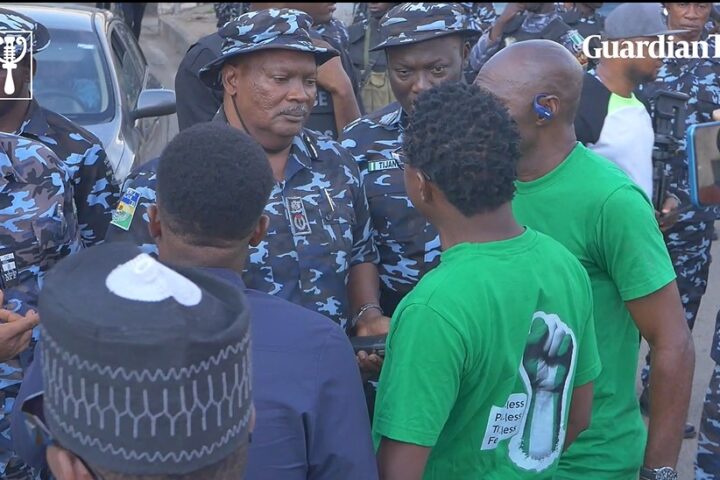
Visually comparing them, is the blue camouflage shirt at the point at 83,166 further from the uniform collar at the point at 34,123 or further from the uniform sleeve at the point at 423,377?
the uniform sleeve at the point at 423,377

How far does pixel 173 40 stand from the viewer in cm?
1504

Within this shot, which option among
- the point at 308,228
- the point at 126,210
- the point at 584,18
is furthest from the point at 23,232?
the point at 584,18

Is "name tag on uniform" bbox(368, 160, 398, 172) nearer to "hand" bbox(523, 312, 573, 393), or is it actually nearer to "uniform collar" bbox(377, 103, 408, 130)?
"uniform collar" bbox(377, 103, 408, 130)

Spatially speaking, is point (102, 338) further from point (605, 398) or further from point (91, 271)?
point (605, 398)

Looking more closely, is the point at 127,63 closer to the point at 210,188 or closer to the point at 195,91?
the point at 195,91

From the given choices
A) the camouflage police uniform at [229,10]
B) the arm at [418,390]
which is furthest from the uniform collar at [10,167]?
the camouflage police uniform at [229,10]

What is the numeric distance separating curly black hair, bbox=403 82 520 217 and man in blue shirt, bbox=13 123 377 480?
1.27 feet

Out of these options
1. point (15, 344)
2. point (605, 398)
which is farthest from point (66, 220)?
point (605, 398)

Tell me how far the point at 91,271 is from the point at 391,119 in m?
2.12

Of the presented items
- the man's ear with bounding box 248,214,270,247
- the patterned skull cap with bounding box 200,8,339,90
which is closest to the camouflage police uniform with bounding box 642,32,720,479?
the patterned skull cap with bounding box 200,8,339,90

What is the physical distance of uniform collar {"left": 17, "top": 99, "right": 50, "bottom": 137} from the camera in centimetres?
329

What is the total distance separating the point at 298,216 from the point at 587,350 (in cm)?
91

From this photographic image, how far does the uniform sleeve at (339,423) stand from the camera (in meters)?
1.75

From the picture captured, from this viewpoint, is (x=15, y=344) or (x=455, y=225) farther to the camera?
(x=15, y=344)
